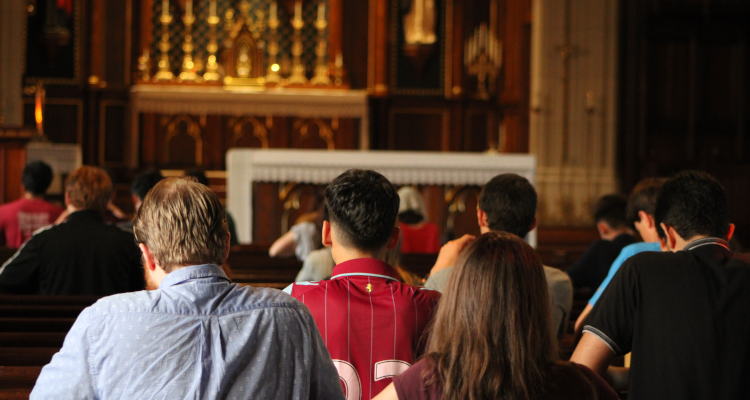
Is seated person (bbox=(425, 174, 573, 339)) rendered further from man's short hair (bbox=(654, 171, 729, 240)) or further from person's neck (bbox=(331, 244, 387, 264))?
person's neck (bbox=(331, 244, 387, 264))

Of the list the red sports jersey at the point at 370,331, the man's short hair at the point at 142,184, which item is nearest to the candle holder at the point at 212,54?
the man's short hair at the point at 142,184

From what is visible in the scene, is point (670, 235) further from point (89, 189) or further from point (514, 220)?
point (89, 189)

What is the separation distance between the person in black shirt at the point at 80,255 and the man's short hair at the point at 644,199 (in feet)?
6.21

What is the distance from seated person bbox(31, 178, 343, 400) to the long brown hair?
9.0 inches

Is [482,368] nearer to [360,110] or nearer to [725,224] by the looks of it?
[725,224]

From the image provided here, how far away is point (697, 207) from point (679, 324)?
0.36 metres

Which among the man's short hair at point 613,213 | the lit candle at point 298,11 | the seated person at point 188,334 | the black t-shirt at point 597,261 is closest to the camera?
the seated person at point 188,334

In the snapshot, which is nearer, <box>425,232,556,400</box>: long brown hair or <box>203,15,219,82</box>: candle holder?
<box>425,232,556,400</box>: long brown hair

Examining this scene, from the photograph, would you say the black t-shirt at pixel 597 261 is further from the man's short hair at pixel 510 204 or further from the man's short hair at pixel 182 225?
the man's short hair at pixel 182 225

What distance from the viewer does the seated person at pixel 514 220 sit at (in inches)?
102

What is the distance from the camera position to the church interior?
349 inches

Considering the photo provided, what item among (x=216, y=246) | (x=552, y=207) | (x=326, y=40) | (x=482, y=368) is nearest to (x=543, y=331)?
(x=482, y=368)

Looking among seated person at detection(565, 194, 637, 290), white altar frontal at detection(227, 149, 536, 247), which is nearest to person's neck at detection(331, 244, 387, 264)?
seated person at detection(565, 194, 637, 290)

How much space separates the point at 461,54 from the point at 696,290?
983cm
